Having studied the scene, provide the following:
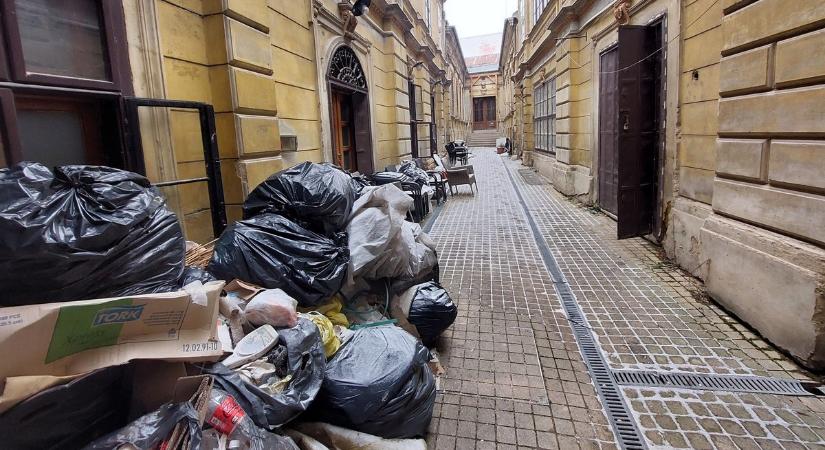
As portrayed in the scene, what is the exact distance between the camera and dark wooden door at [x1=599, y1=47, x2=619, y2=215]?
23.5ft

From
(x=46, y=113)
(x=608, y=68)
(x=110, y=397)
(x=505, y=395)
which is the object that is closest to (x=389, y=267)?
(x=505, y=395)

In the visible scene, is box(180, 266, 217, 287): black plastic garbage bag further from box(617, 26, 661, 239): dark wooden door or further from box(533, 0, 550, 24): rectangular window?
box(533, 0, 550, 24): rectangular window

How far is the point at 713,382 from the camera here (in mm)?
2709

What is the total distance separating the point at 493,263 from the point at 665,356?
95.6 inches

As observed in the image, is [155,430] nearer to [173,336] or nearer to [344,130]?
[173,336]

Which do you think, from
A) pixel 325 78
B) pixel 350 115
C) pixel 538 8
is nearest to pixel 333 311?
pixel 325 78

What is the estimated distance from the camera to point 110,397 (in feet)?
5.03

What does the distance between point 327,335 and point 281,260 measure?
1.89 feet

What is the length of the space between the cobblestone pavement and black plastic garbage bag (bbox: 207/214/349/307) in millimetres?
1004

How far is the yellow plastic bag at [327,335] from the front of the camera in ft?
7.40

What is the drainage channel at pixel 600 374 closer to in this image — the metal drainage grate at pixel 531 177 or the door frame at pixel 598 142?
the door frame at pixel 598 142

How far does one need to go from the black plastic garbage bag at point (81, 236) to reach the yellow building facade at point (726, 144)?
3743 mm

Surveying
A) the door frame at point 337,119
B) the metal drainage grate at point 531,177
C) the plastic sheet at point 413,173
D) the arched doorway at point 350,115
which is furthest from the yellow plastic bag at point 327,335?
the metal drainage grate at point 531,177

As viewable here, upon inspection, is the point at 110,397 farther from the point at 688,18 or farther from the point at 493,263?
the point at 688,18
